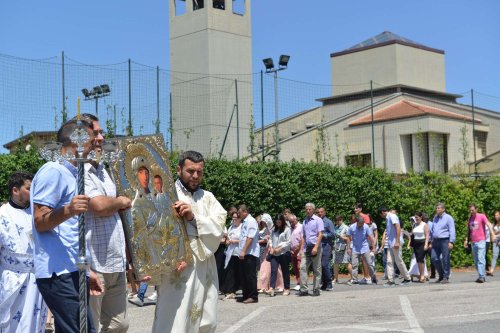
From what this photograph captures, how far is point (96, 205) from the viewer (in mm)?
6141

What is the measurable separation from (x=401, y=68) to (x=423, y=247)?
111 feet

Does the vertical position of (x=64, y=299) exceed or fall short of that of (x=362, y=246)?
it exceeds it

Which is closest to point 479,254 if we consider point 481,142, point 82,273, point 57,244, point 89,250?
point 89,250

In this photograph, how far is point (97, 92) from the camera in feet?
72.8

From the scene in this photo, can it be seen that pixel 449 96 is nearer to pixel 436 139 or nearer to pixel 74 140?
pixel 436 139

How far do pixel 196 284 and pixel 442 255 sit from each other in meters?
14.2

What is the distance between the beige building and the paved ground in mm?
10000

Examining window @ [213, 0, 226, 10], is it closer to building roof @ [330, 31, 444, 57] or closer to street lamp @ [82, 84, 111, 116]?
building roof @ [330, 31, 444, 57]

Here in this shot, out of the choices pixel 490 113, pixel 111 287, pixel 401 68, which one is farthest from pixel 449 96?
pixel 111 287

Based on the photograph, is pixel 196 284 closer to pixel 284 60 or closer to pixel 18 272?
pixel 18 272

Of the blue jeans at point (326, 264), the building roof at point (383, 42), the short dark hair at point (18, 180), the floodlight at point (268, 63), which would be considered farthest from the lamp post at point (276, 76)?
the building roof at point (383, 42)

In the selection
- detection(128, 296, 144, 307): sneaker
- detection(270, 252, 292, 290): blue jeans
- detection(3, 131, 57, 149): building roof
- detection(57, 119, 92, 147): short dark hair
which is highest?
detection(3, 131, 57, 149): building roof

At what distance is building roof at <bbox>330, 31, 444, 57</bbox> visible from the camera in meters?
56.0

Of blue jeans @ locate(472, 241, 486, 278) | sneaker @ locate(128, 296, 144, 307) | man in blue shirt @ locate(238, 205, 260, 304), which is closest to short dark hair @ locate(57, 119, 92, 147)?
sneaker @ locate(128, 296, 144, 307)
